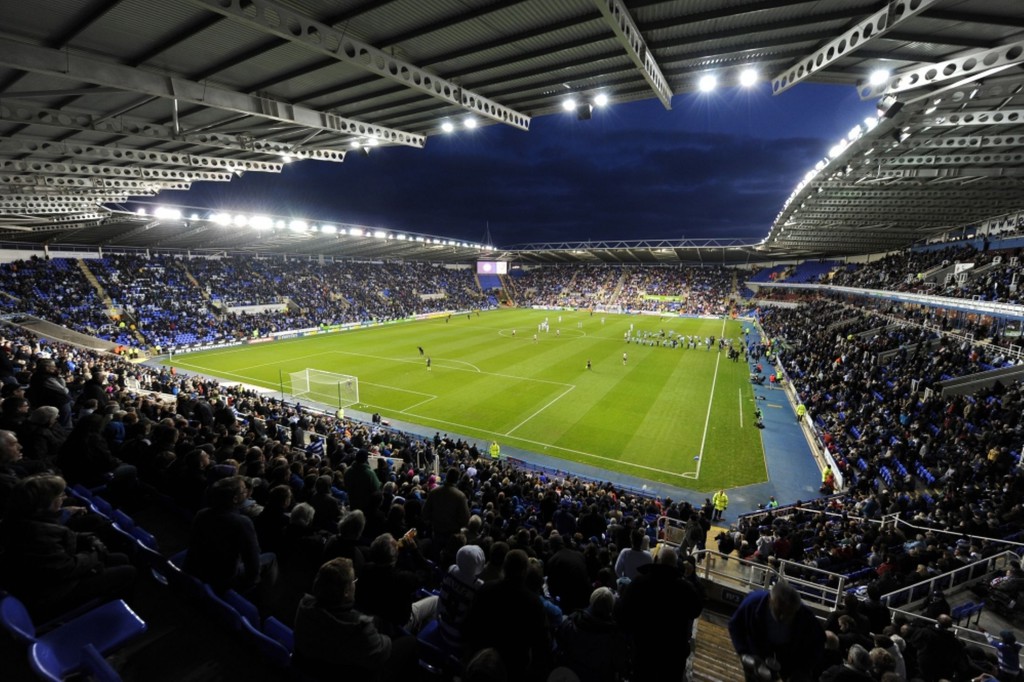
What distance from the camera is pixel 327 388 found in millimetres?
26422

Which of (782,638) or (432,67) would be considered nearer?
(782,638)

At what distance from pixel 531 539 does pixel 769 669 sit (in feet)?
9.88

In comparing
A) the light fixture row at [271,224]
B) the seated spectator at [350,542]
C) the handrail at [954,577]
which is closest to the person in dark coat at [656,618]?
the seated spectator at [350,542]

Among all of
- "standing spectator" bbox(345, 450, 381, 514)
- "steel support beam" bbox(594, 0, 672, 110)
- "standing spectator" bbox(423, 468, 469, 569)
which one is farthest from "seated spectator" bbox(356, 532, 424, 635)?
"steel support beam" bbox(594, 0, 672, 110)

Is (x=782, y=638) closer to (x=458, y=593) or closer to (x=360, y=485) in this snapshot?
(x=458, y=593)

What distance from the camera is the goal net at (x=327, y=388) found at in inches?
982

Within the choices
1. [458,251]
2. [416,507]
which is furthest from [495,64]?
[458,251]

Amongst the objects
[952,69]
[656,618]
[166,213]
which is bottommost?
[656,618]

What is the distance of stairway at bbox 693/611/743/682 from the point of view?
5.37 meters

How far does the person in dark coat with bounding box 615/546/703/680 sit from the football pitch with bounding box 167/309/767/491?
1388 centimetres

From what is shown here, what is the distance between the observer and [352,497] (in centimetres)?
656

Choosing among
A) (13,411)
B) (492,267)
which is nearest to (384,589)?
(13,411)

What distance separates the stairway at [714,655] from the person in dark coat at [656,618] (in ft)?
8.20

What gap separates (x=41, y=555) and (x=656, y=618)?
4393 millimetres
